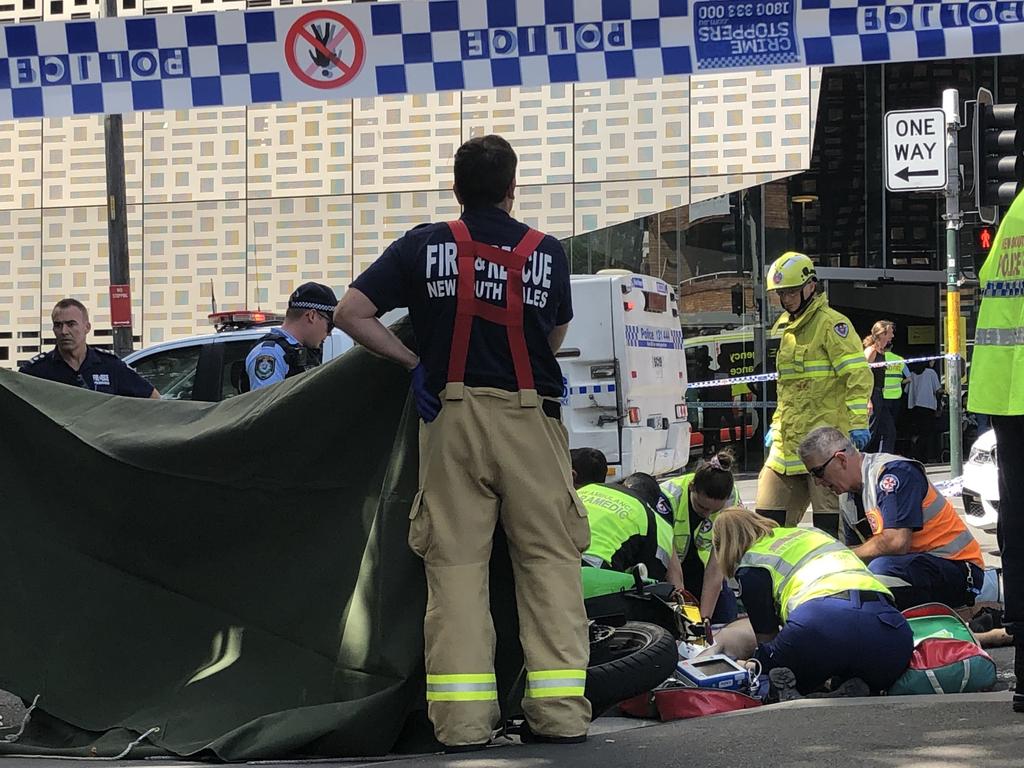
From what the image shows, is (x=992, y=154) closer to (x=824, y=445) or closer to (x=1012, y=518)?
(x=824, y=445)

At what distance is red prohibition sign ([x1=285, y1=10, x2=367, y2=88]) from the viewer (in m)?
7.59

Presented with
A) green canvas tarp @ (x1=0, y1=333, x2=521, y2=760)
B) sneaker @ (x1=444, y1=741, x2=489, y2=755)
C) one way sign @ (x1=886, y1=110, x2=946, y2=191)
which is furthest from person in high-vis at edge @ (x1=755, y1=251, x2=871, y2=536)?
one way sign @ (x1=886, y1=110, x2=946, y2=191)

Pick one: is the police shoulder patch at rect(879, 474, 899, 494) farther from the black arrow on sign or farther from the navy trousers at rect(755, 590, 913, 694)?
the black arrow on sign

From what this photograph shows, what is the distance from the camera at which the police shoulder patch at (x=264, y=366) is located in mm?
6523

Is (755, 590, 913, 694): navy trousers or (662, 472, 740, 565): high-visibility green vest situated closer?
(755, 590, 913, 694): navy trousers

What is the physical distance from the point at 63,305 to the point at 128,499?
250cm

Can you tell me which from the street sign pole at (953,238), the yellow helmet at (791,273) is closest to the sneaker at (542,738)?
the yellow helmet at (791,273)

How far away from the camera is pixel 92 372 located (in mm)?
7664

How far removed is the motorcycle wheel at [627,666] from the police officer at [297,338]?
1.99m

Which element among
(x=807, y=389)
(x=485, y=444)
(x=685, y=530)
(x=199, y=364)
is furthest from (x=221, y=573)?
(x=199, y=364)

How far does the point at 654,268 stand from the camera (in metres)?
19.5

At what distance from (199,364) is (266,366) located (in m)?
4.89

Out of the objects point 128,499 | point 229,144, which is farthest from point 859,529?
point 229,144

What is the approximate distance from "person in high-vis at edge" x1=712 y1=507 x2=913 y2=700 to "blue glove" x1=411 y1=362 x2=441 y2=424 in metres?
1.71
